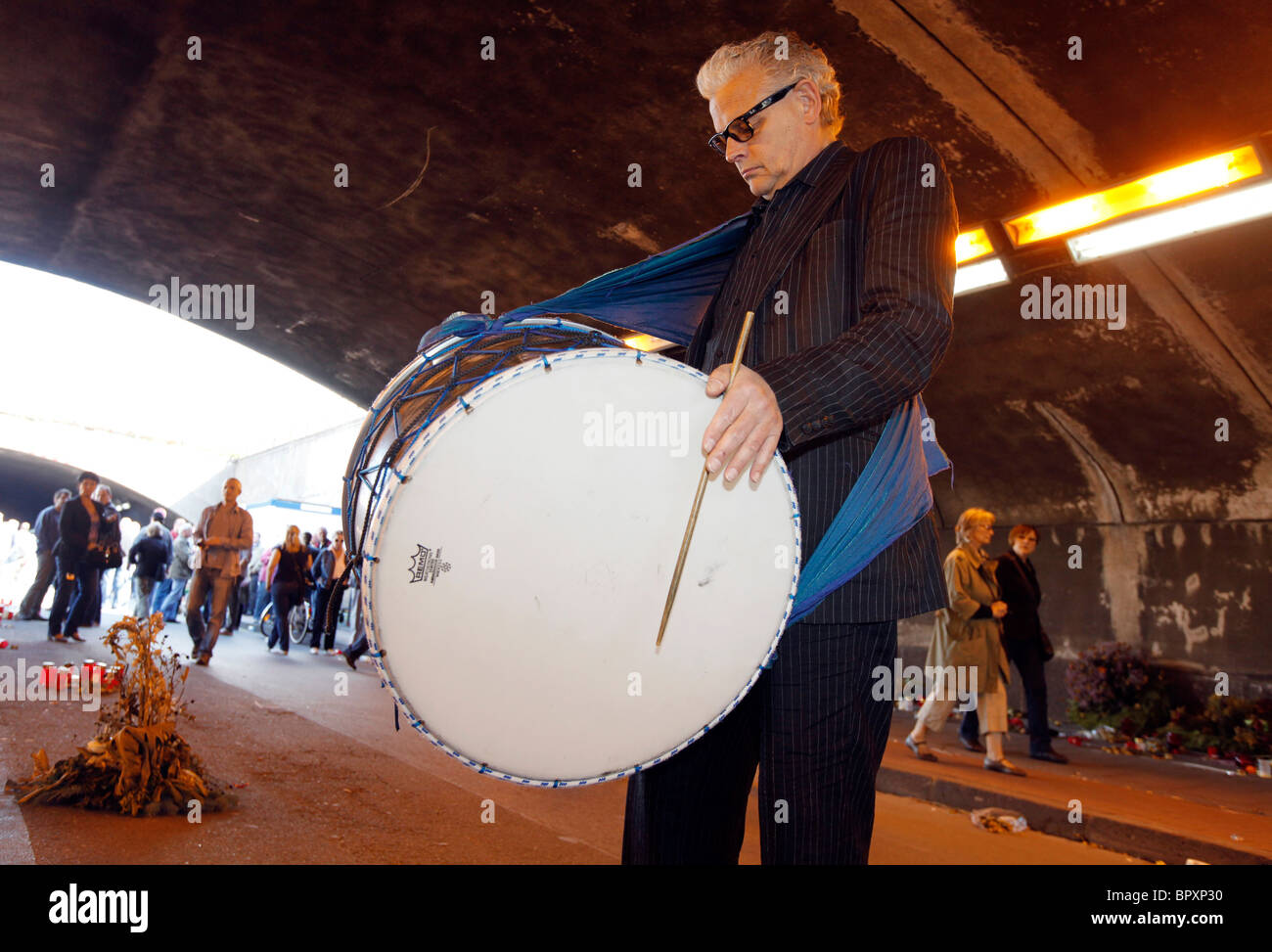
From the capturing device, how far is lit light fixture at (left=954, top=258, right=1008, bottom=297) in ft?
23.7

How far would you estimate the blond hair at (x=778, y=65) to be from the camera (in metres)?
1.91

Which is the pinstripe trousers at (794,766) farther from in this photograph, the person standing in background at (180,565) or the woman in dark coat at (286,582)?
the person standing in background at (180,565)

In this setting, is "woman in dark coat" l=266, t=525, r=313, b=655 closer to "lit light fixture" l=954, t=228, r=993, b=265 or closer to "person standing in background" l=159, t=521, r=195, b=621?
"person standing in background" l=159, t=521, r=195, b=621

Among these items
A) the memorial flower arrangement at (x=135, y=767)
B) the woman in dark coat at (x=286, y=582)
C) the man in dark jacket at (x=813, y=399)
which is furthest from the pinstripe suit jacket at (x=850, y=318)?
the woman in dark coat at (x=286, y=582)

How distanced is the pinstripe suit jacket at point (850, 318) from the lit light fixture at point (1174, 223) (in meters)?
4.98

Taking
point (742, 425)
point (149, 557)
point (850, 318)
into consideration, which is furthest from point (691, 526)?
point (149, 557)

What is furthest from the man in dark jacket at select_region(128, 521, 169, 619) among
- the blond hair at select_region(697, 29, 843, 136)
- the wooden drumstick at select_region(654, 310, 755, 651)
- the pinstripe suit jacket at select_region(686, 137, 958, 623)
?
the wooden drumstick at select_region(654, 310, 755, 651)

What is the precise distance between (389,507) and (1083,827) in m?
Answer: 5.43

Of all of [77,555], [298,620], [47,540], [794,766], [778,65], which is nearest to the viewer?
[794,766]

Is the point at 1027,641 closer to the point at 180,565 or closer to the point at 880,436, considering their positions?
the point at 880,436

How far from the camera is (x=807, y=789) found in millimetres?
1490

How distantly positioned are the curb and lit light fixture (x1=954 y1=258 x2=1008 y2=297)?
12.2 ft

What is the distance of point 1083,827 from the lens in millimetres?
5410
